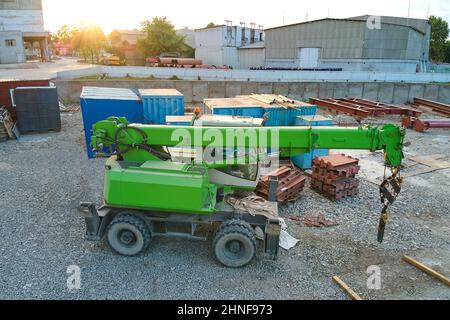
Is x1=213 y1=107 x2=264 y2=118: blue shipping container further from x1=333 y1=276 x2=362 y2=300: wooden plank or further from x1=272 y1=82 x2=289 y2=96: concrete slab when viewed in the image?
x1=272 y1=82 x2=289 y2=96: concrete slab

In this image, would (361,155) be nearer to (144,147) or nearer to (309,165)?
(309,165)

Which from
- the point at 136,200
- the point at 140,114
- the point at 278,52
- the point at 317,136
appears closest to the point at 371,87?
the point at 278,52

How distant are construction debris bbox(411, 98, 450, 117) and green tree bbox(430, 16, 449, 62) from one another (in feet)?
108

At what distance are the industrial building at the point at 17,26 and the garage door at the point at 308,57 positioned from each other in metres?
33.2

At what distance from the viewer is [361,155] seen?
13.5 m

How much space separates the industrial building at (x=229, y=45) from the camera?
42.0 metres

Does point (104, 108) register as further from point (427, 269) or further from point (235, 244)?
point (427, 269)

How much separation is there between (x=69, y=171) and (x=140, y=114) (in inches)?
147

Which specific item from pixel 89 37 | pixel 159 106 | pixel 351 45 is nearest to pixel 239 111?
pixel 159 106

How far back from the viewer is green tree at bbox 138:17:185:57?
43.2m

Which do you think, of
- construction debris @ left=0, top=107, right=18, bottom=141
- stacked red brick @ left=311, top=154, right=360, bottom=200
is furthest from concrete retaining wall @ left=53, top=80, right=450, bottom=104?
stacked red brick @ left=311, top=154, right=360, bottom=200

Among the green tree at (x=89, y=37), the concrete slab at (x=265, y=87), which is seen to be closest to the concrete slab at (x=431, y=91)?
the concrete slab at (x=265, y=87)

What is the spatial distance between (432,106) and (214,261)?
2244cm

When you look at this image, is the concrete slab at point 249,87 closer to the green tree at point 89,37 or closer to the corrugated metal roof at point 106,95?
the corrugated metal roof at point 106,95
